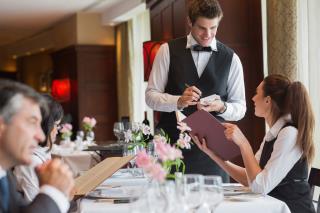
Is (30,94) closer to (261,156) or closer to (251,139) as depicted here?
(261,156)

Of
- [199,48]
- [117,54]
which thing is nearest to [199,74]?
[199,48]

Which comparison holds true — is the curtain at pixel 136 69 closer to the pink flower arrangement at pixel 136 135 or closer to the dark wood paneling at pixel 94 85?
the dark wood paneling at pixel 94 85

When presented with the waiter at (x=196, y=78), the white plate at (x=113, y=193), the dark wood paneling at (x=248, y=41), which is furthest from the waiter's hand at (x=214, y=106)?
the dark wood paneling at (x=248, y=41)

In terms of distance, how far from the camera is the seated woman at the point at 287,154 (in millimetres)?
2498

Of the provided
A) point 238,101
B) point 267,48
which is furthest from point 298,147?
point 267,48

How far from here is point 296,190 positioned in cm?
255

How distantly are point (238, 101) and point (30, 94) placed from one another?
194 cm

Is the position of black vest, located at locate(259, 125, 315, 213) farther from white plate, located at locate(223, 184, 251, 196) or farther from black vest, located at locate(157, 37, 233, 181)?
black vest, located at locate(157, 37, 233, 181)

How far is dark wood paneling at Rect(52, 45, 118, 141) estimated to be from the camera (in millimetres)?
10688

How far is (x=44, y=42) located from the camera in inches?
504

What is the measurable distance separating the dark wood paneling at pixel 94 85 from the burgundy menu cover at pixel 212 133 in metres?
8.20

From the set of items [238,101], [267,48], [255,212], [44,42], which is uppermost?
[44,42]

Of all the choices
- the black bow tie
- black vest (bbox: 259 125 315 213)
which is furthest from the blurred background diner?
the black bow tie

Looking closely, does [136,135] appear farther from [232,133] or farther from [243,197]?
[243,197]
